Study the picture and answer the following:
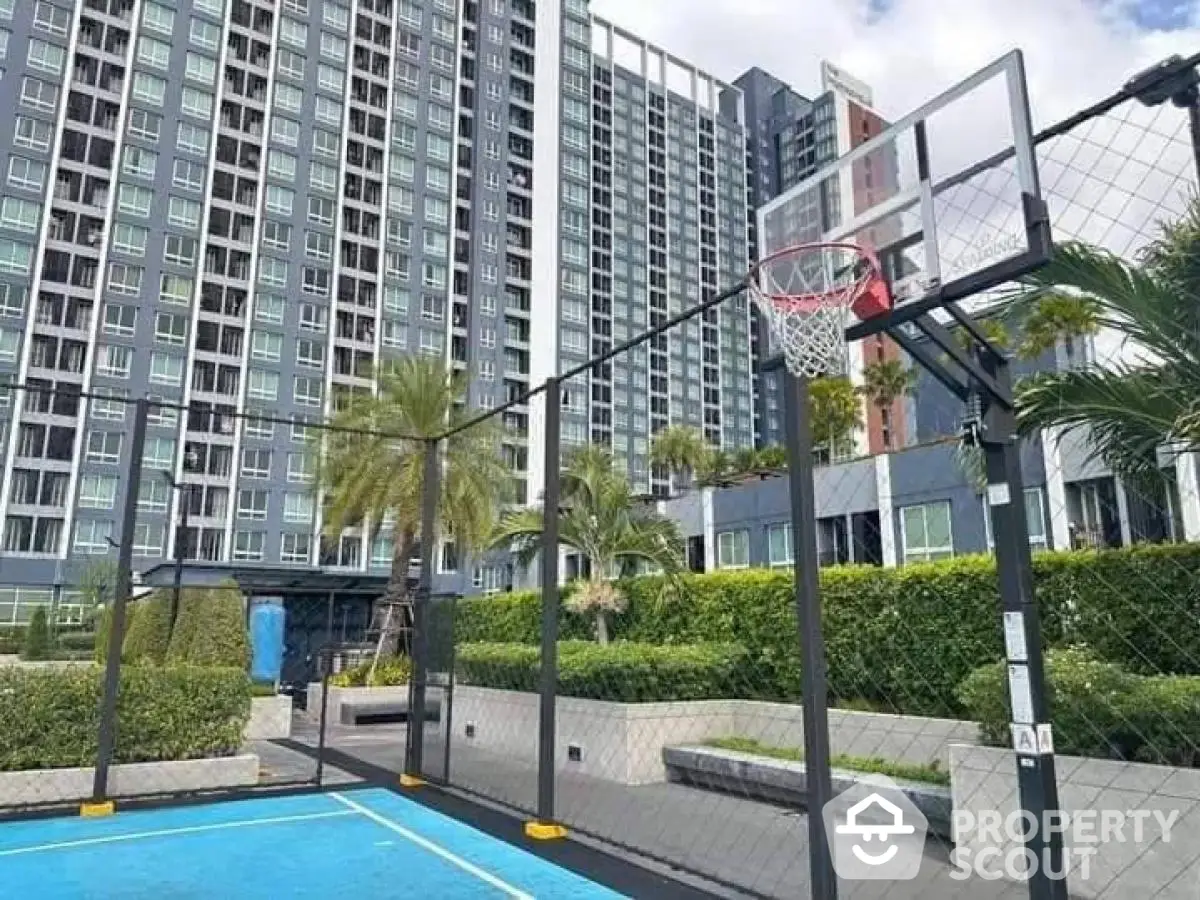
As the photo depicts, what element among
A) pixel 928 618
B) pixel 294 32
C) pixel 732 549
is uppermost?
pixel 294 32

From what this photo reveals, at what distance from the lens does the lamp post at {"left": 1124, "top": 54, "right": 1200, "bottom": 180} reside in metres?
3.76

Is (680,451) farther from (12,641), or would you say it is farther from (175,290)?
(12,641)

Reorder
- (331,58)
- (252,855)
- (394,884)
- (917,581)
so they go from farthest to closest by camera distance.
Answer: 1. (331,58)
2. (917,581)
3. (252,855)
4. (394,884)

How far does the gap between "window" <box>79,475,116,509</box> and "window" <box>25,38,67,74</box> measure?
19920 mm

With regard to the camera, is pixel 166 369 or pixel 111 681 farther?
pixel 166 369

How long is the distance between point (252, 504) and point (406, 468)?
1136 inches

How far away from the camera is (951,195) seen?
4.07m

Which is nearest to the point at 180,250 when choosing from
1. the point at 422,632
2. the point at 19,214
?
the point at 19,214

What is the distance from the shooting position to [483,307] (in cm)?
5406

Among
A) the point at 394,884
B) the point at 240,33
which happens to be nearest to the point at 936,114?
the point at 394,884

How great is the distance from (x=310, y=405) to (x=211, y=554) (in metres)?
9.09

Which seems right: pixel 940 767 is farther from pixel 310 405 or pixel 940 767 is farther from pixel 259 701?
pixel 310 405

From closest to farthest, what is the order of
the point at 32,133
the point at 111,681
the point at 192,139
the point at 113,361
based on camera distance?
the point at 111,681, the point at 32,133, the point at 113,361, the point at 192,139

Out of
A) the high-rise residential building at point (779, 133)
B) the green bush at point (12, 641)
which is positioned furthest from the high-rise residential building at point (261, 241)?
the high-rise residential building at point (779, 133)
